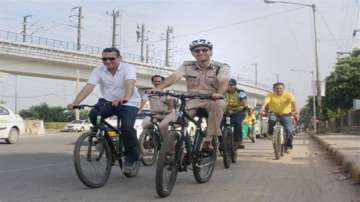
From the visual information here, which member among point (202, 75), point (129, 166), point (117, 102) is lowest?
point (129, 166)

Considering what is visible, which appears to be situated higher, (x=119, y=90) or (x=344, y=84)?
(x=344, y=84)

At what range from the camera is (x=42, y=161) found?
36.1 ft

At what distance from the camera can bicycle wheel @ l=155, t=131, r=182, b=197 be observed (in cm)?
616

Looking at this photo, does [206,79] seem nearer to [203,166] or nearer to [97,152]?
[203,166]

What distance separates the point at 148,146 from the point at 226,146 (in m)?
1.33

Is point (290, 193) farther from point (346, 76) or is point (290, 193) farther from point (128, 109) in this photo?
point (346, 76)

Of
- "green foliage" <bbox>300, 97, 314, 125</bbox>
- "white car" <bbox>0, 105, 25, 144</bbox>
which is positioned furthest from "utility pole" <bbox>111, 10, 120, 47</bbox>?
"white car" <bbox>0, 105, 25, 144</bbox>

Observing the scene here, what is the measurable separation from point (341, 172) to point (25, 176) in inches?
197

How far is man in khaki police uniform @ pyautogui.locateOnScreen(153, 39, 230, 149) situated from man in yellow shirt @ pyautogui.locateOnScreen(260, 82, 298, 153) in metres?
4.91

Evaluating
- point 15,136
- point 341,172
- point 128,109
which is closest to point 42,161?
point 128,109

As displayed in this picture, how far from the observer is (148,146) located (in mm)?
9734

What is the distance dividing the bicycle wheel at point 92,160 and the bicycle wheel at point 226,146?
8.80 feet

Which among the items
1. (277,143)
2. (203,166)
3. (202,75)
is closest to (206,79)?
(202,75)

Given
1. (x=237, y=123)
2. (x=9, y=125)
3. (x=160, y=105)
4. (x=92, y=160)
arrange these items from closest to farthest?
(x=92, y=160) → (x=160, y=105) → (x=237, y=123) → (x=9, y=125)
